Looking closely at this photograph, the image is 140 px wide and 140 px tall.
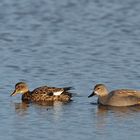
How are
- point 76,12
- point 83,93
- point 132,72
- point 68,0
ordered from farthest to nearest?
1. point 68,0
2. point 76,12
3. point 132,72
4. point 83,93

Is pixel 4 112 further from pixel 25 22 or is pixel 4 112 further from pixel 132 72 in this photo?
pixel 25 22

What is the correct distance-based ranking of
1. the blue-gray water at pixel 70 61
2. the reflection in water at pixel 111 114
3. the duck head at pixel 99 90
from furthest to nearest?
the duck head at pixel 99 90 → the reflection in water at pixel 111 114 → the blue-gray water at pixel 70 61

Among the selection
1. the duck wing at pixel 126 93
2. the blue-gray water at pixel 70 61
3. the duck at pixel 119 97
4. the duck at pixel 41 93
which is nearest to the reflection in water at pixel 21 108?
the blue-gray water at pixel 70 61

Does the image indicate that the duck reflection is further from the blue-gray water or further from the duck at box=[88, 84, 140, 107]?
the duck at box=[88, 84, 140, 107]

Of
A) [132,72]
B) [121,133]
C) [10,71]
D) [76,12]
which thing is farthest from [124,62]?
[76,12]

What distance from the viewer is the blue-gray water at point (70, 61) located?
47.6 feet

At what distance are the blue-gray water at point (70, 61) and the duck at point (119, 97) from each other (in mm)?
247

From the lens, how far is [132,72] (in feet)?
60.4

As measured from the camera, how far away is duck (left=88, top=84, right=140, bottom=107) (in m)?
16.5

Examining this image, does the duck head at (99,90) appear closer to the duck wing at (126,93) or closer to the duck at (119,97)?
the duck at (119,97)

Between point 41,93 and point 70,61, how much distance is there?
2.76 m

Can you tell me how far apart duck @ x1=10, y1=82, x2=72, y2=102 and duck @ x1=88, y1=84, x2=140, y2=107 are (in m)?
0.50

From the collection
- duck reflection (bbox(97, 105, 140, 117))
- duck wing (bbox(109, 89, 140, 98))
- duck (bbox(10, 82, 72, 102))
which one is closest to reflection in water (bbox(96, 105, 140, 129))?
duck reflection (bbox(97, 105, 140, 117))

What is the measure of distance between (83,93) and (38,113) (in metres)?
1.60
